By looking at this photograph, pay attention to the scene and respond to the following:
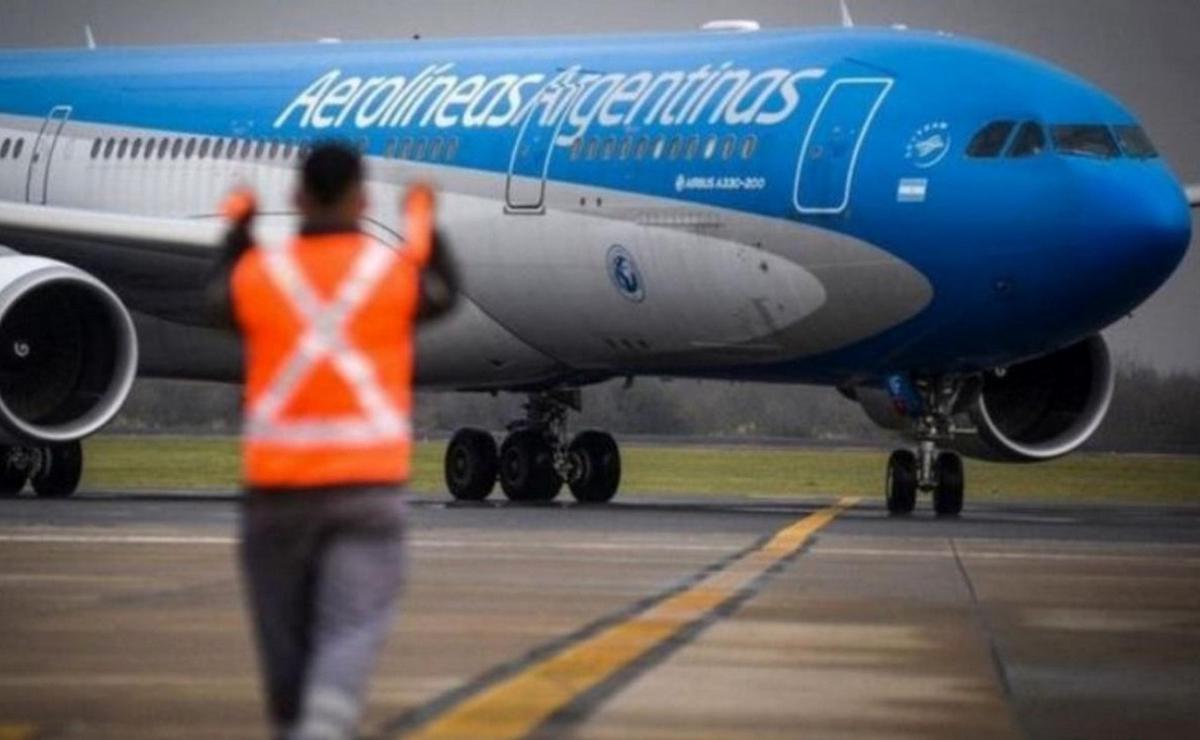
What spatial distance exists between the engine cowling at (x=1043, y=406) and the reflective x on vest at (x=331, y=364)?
21128mm

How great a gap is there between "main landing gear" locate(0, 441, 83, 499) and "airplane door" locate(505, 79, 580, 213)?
15.2 ft

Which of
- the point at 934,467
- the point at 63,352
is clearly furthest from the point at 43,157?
the point at 934,467

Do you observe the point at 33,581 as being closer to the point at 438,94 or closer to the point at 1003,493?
the point at 438,94

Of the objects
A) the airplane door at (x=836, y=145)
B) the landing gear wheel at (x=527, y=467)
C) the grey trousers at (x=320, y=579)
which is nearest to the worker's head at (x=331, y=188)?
the grey trousers at (x=320, y=579)

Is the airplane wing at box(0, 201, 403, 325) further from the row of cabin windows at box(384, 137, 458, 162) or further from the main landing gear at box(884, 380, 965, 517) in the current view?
the main landing gear at box(884, 380, 965, 517)

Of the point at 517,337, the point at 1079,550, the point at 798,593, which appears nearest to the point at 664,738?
the point at 798,593

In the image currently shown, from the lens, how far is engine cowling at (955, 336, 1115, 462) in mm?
31422

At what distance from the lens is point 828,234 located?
95.6ft

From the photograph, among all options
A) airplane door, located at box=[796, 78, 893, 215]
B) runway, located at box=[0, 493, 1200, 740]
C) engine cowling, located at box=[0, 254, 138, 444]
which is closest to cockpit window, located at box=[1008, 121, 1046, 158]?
airplane door, located at box=[796, 78, 893, 215]

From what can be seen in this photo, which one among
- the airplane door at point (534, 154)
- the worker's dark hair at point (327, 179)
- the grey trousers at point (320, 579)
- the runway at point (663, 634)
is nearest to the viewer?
the grey trousers at point (320, 579)

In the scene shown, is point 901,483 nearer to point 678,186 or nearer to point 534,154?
point 678,186

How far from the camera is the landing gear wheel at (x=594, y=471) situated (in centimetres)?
3384

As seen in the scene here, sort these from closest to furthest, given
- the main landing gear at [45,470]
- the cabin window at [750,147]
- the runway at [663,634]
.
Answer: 1. the runway at [663,634]
2. the cabin window at [750,147]
3. the main landing gear at [45,470]

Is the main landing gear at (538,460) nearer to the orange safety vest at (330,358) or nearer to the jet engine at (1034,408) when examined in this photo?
the jet engine at (1034,408)
